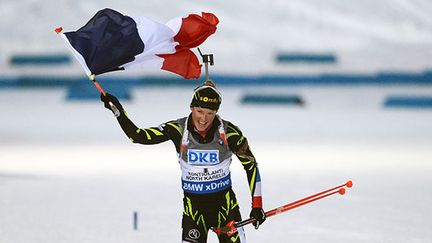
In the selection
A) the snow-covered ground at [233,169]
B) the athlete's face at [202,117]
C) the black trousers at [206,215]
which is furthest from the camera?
the snow-covered ground at [233,169]

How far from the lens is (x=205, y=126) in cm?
584

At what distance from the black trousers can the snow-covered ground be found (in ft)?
6.56

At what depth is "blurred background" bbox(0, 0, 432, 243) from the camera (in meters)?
9.04

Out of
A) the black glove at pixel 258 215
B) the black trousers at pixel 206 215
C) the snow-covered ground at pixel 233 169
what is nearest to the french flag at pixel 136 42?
the black trousers at pixel 206 215

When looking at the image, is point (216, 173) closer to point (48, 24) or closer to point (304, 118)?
point (304, 118)

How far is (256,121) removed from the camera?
1972 centimetres

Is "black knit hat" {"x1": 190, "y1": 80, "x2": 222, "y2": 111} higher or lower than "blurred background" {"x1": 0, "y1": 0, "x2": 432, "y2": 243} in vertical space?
lower

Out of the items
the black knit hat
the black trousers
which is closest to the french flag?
the black knit hat

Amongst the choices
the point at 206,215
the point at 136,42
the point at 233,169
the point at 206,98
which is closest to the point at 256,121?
the point at 233,169

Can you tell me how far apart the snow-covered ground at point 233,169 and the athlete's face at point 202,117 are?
2.34m

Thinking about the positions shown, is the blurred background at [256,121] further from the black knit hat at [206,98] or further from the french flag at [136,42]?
the black knit hat at [206,98]

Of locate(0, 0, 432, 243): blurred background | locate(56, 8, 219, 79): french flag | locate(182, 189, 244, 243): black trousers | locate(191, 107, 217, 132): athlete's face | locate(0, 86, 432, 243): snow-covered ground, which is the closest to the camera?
locate(191, 107, 217, 132): athlete's face

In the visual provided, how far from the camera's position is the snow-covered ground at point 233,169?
853cm

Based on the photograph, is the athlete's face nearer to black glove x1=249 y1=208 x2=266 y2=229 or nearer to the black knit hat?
the black knit hat
